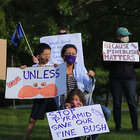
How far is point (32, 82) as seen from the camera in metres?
5.79

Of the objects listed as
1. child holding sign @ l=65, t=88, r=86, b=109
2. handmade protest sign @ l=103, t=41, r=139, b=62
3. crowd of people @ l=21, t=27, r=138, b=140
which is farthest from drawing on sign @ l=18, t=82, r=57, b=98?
handmade protest sign @ l=103, t=41, r=139, b=62

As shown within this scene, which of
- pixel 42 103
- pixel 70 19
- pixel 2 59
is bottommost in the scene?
pixel 42 103

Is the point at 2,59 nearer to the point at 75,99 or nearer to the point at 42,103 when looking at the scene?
the point at 42,103

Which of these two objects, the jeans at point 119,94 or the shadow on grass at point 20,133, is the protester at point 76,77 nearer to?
the shadow on grass at point 20,133

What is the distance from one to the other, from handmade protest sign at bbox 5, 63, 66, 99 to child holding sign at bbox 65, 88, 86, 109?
284mm

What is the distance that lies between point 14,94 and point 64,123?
3.18ft

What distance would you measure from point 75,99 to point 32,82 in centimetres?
71

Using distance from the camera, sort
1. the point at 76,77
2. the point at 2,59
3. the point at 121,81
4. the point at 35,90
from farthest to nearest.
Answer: the point at 121,81
the point at 2,59
the point at 35,90
the point at 76,77

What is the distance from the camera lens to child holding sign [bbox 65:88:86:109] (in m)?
5.41

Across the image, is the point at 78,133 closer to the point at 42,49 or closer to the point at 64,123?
the point at 64,123

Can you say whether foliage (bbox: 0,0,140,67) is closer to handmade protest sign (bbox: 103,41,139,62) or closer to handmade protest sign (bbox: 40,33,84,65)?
handmade protest sign (bbox: 103,41,139,62)

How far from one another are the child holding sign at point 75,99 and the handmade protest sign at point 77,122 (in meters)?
0.17

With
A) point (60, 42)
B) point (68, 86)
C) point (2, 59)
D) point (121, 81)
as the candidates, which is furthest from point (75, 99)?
point (121, 81)

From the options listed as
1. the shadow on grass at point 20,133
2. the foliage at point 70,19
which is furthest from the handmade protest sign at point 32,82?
the foliage at point 70,19
